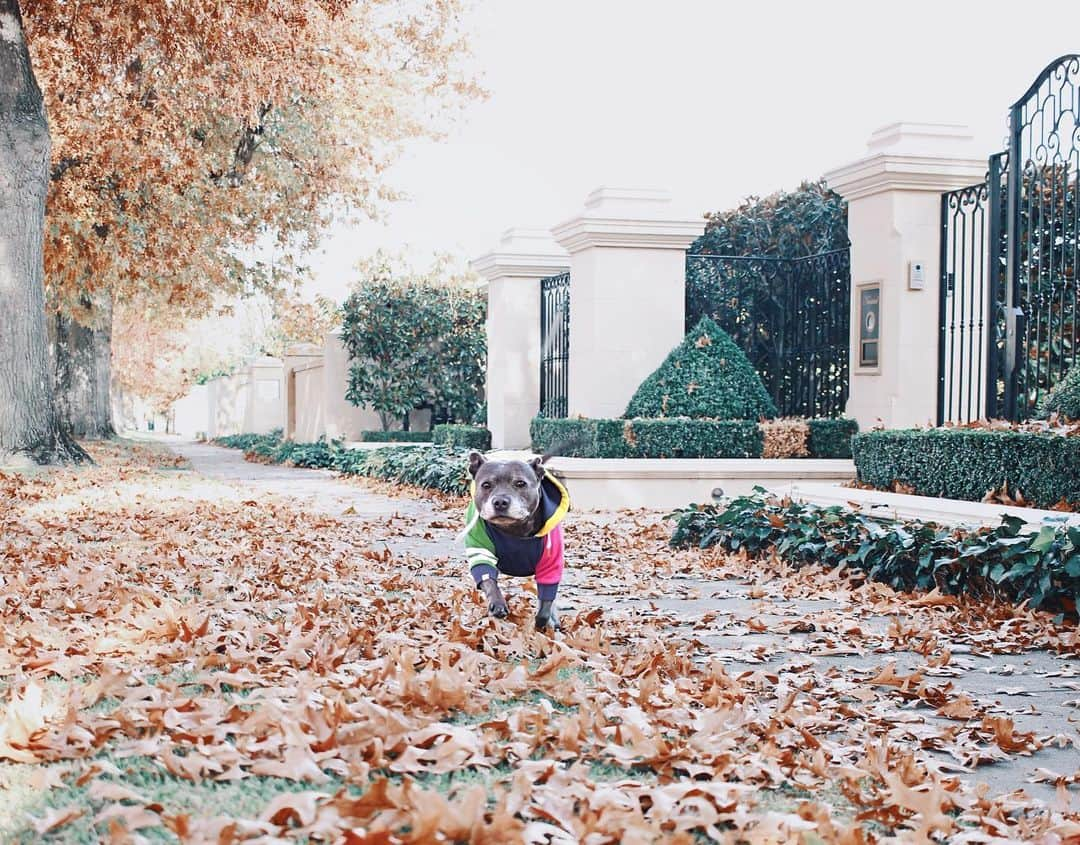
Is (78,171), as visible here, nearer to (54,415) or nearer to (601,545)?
(54,415)

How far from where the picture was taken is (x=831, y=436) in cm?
1316

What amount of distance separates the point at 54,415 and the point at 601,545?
29.8ft

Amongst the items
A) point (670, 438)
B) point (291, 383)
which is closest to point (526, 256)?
point (670, 438)

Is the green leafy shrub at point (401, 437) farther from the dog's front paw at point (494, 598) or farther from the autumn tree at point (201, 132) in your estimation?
the dog's front paw at point (494, 598)

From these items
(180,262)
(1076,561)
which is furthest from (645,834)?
(180,262)

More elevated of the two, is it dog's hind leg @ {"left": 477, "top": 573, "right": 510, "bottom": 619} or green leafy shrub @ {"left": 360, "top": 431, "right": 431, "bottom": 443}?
green leafy shrub @ {"left": 360, "top": 431, "right": 431, "bottom": 443}

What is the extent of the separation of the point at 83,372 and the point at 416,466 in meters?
14.8

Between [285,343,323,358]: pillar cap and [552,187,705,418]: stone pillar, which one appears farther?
[285,343,323,358]: pillar cap

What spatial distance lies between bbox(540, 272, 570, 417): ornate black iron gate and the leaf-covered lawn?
905 cm

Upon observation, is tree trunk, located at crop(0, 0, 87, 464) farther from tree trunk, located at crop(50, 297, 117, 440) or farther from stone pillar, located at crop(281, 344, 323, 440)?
stone pillar, located at crop(281, 344, 323, 440)

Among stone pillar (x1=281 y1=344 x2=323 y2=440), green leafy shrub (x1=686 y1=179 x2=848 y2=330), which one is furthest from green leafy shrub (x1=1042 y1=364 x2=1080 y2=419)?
stone pillar (x1=281 y1=344 x2=323 y2=440)

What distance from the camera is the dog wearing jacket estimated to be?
508cm

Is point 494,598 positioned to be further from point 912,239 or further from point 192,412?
point 192,412

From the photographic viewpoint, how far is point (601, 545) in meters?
9.51
